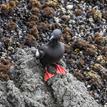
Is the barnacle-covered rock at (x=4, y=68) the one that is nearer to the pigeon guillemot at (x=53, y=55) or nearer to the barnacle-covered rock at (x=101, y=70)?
the pigeon guillemot at (x=53, y=55)

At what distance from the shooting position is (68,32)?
991 cm

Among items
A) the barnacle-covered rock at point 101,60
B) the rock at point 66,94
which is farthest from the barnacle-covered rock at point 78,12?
the rock at point 66,94

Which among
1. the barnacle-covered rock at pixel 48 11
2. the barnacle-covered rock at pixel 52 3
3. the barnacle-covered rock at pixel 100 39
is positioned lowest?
the barnacle-covered rock at pixel 100 39

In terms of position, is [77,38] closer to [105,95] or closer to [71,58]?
[71,58]

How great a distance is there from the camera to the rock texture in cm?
734

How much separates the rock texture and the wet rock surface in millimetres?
507

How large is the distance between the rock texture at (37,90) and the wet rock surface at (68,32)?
51 cm

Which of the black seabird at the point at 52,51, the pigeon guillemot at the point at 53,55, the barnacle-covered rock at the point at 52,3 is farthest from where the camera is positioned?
the barnacle-covered rock at the point at 52,3

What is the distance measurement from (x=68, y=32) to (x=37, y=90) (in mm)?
2661

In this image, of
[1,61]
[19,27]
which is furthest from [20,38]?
[1,61]

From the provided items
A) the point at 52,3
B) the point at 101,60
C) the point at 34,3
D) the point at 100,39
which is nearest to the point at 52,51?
the point at 101,60

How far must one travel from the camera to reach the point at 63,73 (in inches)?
308

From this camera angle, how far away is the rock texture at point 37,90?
7.34 meters

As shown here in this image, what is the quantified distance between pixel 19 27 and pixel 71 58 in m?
1.44
